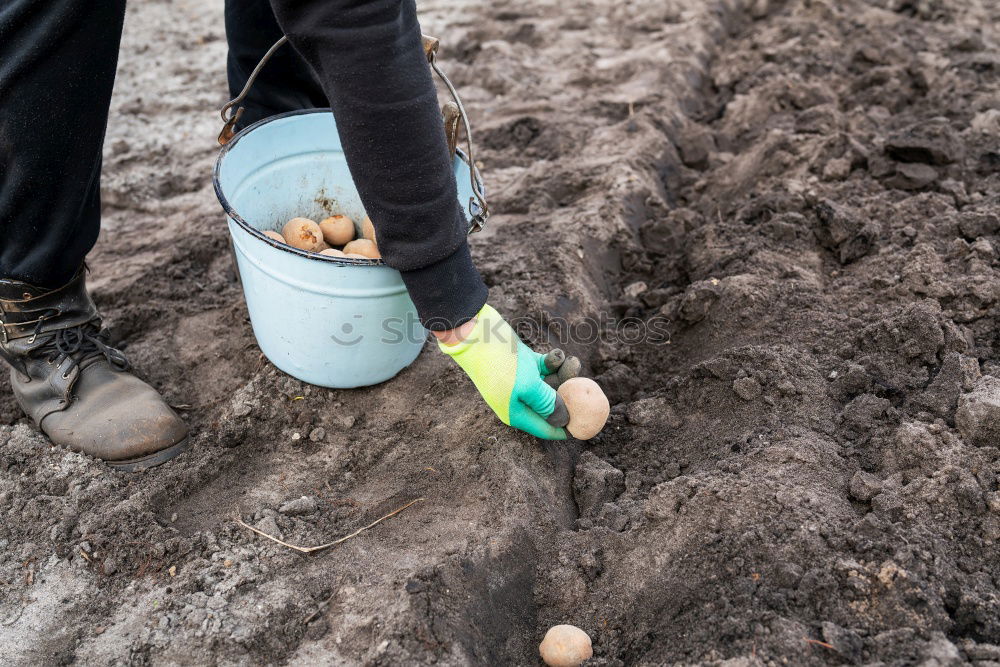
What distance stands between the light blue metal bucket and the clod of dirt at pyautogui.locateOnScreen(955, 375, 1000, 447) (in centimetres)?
136

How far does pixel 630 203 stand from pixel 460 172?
3.60 ft

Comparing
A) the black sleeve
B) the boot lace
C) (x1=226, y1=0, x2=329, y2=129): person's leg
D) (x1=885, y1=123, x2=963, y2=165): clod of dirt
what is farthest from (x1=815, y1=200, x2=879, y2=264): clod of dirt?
the boot lace

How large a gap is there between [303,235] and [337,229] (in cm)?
16

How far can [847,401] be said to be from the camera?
2238mm

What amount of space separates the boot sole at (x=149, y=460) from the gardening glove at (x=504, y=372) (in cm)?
86

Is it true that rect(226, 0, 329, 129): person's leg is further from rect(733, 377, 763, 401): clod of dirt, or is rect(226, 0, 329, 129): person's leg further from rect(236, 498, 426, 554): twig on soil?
rect(733, 377, 763, 401): clod of dirt

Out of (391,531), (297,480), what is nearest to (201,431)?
(297,480)

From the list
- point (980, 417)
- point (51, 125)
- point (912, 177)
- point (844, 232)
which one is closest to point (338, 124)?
point (51, 125)

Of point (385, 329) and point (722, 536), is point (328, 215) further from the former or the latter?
point (722, 536)

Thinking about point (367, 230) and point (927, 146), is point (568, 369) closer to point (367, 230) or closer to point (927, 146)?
point (367, 230)

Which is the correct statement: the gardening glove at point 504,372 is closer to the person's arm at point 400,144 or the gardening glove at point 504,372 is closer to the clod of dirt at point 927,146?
the person's arm at point 400,144

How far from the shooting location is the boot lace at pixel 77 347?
2.28 m

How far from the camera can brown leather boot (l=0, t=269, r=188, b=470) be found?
218 cm

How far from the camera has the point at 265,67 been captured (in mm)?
2588
